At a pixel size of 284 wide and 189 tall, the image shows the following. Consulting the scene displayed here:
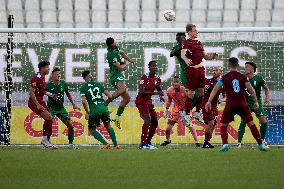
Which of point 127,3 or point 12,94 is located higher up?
point 127,3

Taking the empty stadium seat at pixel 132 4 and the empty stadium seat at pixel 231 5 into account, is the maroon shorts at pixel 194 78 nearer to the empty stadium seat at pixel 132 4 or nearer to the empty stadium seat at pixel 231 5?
the empty stadium seat at pixel 132 4

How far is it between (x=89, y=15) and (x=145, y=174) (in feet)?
59.2

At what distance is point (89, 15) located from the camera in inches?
1026

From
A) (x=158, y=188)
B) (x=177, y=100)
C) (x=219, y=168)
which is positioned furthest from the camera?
(x=177, y=100)

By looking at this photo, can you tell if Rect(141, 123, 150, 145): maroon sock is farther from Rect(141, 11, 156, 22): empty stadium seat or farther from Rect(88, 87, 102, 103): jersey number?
Rect(141, 11, 156, 22): empty stadium seat

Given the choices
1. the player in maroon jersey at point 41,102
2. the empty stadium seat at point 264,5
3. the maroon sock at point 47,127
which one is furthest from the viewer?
the empty stadium seat at point 264,5

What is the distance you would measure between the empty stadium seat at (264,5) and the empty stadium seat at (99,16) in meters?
5.34

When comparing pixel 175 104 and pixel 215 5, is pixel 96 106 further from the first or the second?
pixel 215 5

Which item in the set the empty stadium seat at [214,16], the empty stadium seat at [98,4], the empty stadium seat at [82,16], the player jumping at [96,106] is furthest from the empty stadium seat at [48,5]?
the player jumping at [96,106]

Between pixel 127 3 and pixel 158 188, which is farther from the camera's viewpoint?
pixel 127 3

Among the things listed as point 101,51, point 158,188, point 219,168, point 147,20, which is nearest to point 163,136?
point 101,51

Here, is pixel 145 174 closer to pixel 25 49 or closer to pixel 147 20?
A: pixel 25 49

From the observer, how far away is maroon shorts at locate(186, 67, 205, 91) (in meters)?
13.6

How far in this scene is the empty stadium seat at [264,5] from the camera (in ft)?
87.1
